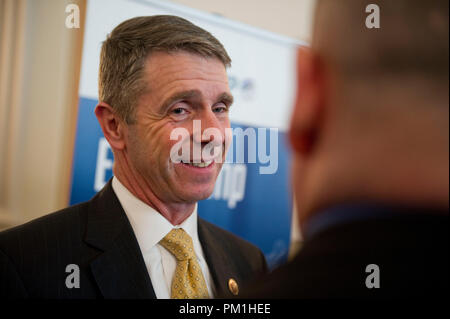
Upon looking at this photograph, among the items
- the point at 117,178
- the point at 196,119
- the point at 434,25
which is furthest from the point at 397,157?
the point at 117,178

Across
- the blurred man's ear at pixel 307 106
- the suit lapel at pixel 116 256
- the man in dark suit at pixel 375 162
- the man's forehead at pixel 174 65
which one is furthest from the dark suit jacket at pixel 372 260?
the man's forehead at pixel 174 65

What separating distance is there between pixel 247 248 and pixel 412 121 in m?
0.81

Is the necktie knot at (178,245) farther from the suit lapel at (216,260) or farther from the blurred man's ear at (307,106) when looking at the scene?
the blurred man's ear at (307,106)

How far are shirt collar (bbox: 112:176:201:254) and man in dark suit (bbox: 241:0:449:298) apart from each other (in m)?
0.55

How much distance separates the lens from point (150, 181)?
3.44 ft

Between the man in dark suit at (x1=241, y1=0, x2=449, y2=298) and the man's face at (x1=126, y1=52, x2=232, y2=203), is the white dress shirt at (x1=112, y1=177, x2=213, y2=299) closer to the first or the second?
the man's face at (x1=126, y1=52, x2=232, y2=203)

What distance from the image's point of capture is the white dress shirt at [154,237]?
97 centimetres

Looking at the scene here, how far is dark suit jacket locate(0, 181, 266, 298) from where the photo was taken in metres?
0.91

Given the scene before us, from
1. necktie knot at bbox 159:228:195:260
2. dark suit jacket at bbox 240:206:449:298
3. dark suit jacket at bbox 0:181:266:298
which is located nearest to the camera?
dark suit jacket at bbox 240:206:449:298

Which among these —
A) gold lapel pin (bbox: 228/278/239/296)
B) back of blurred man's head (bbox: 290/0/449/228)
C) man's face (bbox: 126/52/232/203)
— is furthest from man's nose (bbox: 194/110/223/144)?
back of blurred man's head (bbox: 290/0/449/228)

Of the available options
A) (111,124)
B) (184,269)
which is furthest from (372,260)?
(111,124)

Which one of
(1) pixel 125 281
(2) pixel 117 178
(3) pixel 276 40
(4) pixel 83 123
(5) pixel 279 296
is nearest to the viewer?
(5) pixel 279 296

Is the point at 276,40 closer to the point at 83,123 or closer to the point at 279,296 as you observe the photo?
the point at 83,123
